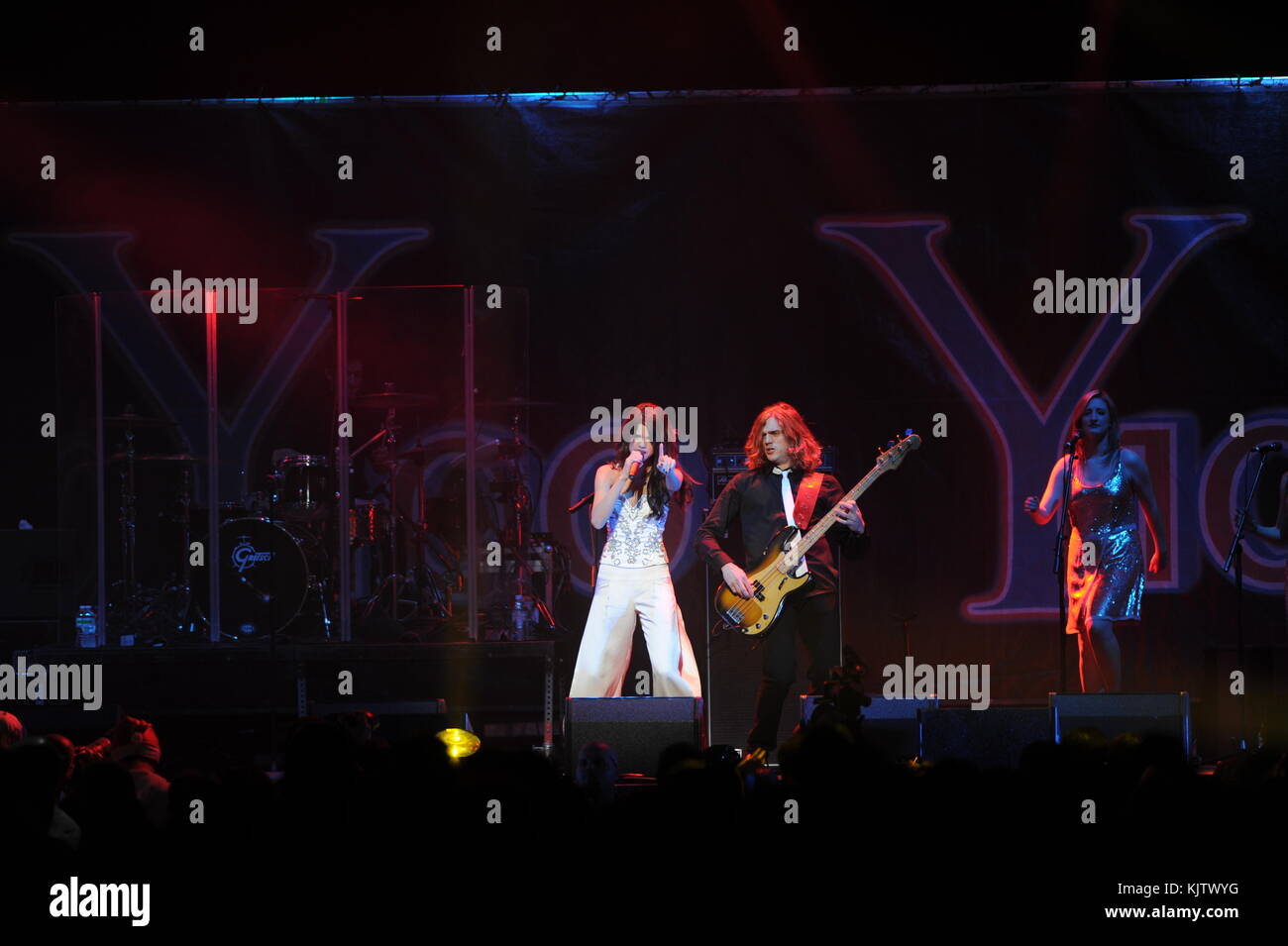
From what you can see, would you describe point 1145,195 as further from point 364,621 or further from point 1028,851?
point 1028,851

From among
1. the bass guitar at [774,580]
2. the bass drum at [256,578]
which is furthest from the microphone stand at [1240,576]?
the bass drum at [256,578]

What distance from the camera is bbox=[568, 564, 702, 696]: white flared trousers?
26.2 ft

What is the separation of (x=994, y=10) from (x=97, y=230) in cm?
656

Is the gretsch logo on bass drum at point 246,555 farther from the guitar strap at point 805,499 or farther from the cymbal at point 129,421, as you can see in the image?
the guitar strap at point 805,499

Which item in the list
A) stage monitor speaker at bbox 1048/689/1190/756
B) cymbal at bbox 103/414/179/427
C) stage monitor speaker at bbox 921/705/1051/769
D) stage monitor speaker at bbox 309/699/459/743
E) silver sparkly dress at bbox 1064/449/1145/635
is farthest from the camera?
cymbal at bbox 103/414/179/427

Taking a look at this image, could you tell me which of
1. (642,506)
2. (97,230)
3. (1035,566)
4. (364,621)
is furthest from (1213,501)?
(97,230)

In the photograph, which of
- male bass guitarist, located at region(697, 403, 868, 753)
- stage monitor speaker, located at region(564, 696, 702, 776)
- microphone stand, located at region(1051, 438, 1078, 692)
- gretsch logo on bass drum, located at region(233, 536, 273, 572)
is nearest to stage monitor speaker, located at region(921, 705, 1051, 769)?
stage monitor speaker, located at region(564, 696, 702, 776)

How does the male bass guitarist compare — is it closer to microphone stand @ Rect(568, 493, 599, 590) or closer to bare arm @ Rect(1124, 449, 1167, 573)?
microphone stand @ Rect(568, 493, 599, 590)

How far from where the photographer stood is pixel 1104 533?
324 inches

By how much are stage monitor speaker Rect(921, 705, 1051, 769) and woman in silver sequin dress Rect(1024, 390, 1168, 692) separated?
97.9 inches

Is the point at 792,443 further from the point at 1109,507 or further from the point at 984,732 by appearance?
the point at 984,732

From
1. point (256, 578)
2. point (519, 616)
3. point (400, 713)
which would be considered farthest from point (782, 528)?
point (256, 578)

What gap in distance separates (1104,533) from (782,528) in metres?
2.01
